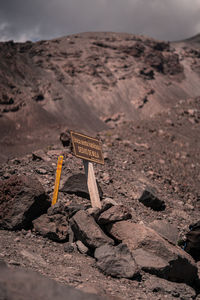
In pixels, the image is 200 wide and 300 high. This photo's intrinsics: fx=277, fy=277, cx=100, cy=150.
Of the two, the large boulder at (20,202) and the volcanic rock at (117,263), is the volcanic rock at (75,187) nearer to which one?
the large boulder at (20,202)

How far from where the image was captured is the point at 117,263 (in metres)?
4.26

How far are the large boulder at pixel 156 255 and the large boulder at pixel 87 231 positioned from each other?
415 mm

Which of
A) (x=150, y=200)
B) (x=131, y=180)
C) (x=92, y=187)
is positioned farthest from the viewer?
(x=131, y=180)

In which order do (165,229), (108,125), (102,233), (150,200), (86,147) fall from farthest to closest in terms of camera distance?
(108,125) < (150,200) < (165,229) < (86,147) < (102,233)

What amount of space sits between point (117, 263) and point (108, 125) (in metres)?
35.6

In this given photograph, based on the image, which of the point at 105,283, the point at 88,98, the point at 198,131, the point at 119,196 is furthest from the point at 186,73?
the point at 105,283

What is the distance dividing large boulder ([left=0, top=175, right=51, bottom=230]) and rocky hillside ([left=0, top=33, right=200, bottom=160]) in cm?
2245

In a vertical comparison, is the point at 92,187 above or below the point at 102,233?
above

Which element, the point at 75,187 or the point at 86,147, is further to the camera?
the point at 75,187

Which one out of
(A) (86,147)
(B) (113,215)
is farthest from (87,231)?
(A) (86,147)

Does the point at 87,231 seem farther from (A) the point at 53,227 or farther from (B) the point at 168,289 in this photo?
(B) the point at 168,289

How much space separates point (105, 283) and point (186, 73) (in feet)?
196

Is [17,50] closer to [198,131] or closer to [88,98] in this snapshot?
[88,98]

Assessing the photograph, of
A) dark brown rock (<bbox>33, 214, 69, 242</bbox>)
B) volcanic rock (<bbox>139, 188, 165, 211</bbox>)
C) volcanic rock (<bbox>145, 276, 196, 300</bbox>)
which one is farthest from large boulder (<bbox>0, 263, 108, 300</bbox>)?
volcanic rock (<bbox>139, 188, 165, 211</bbox>)
